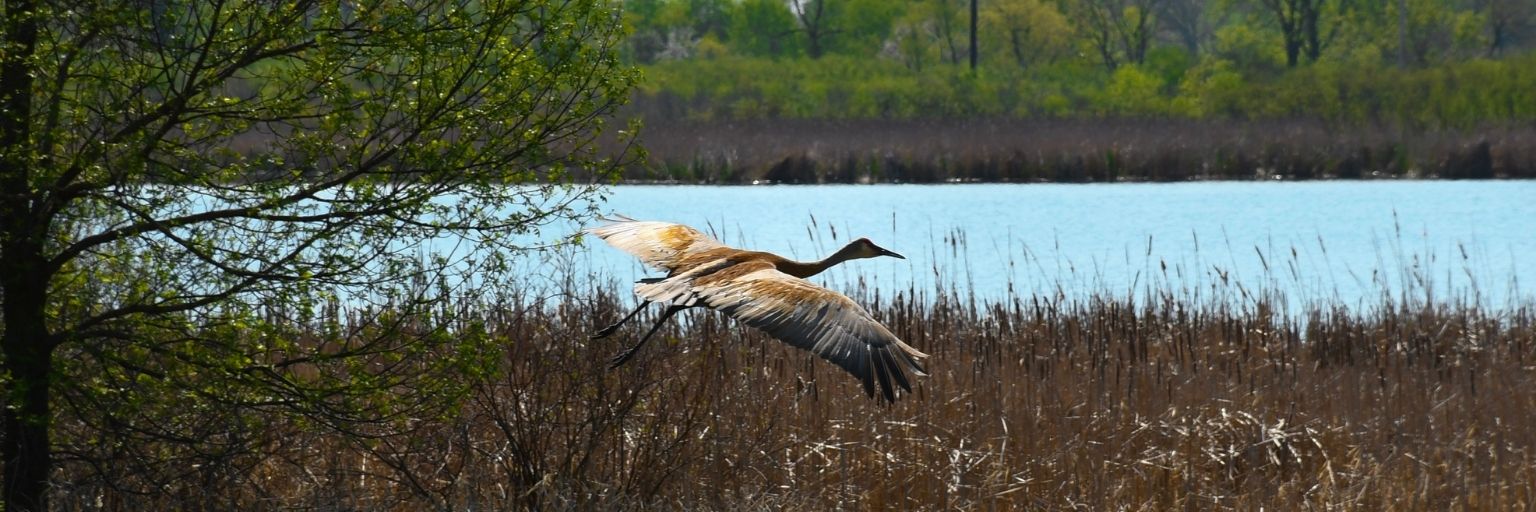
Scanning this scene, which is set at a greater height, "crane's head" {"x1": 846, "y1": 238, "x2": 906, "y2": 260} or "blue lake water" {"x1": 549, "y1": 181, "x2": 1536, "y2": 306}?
"crane's head" {"x1": 846, "y1": 238, "x2": 906, "y2": 260}

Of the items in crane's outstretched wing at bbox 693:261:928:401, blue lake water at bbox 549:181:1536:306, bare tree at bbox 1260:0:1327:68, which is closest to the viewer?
crane's outstretched wing at bbox 693:261:928:401

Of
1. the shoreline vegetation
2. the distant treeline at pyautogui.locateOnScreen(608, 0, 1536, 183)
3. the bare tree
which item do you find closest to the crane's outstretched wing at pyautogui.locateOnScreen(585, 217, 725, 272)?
the shoreline vegetation

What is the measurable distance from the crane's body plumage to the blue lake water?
814 centimetres

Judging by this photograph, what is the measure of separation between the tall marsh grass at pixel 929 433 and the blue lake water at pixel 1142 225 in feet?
21.5

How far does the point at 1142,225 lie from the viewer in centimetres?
2158

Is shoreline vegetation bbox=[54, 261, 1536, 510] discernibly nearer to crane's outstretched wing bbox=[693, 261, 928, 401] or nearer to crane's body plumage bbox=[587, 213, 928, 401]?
crane's body plumage bbox=[587, 213, 928, 401]

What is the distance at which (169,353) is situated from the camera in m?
5.38

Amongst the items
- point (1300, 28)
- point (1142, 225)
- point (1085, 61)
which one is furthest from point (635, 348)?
point (1085, 61)

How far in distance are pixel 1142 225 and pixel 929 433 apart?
49.2 feet

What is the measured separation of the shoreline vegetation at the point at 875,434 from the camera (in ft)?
19.5

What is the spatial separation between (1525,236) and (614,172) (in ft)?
54.7

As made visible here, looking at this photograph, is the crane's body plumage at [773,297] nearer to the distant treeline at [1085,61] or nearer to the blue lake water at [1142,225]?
the blue lake water at [1142,225]

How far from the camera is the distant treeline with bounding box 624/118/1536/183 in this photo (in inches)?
1034

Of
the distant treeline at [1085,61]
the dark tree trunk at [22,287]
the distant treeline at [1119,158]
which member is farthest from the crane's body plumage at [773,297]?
the distant treeline at [1085,61]
